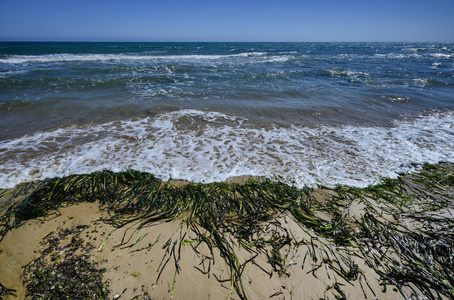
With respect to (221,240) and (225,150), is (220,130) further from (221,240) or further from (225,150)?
(221,240)

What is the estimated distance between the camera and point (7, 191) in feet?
10.1

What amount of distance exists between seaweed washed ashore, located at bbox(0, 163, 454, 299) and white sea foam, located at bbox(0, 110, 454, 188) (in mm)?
428

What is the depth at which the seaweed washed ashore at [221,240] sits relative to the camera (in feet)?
6.33

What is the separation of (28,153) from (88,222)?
113 inches

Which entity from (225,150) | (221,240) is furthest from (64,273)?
(225,150)

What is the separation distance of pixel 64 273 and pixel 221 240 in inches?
61.0

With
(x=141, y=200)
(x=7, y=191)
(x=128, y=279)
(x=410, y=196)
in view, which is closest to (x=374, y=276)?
(x=410, y=196)

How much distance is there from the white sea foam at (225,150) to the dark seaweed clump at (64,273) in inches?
63.6

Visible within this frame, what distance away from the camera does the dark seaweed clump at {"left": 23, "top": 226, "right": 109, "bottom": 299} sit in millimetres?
1793

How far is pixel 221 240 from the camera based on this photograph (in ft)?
7.78

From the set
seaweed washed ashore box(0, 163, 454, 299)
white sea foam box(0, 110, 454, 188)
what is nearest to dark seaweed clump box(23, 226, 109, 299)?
seaweed washed ashore box(0, 163, 454, 299)

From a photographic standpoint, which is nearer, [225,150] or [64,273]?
[64,273]

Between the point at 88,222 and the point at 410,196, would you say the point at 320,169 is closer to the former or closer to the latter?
the point at 410,196

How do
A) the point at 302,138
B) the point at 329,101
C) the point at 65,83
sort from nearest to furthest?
1. the point at 302,138
2. the point at 329,101
3. the point at 65,83
